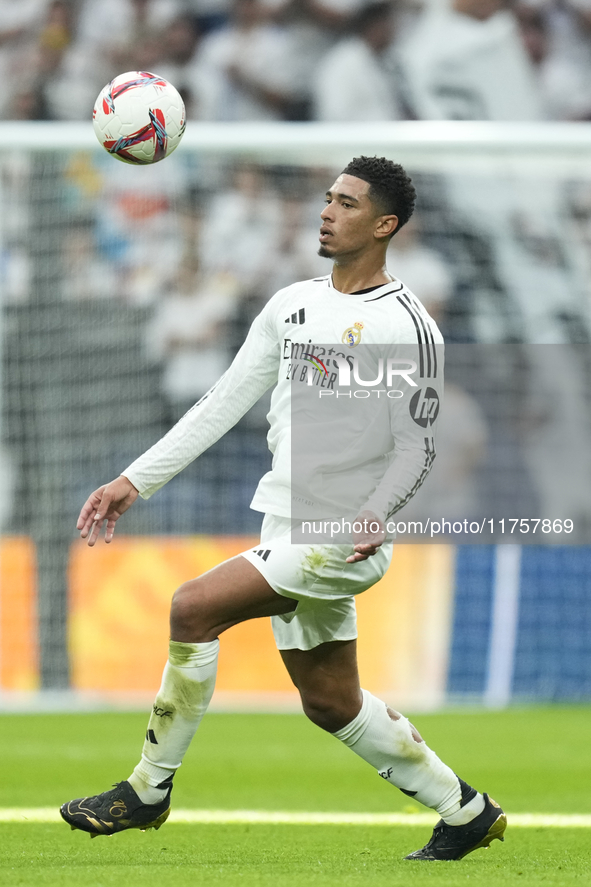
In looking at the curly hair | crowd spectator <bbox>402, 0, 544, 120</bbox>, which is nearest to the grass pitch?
the curly hair

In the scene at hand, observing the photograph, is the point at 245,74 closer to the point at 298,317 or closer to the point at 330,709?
the point at 298,317

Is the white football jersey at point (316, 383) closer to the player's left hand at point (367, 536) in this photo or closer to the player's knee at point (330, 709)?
the player's left hand at point (367, 536)

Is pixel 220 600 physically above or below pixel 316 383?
below

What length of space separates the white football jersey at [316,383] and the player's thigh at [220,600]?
0.26 metres

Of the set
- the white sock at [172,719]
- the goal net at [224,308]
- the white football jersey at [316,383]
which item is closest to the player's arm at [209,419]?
the white football jersey at [316,383]

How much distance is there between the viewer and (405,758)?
13.8 ft

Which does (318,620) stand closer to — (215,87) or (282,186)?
(282,186)

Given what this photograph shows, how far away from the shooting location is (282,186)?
386 inches

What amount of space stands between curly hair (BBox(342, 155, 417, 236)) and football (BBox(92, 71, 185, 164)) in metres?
1.11

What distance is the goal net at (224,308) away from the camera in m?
9.40

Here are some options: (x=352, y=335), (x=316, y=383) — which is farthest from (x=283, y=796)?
(x=352, y=335)

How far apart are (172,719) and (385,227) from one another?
5.55 feet

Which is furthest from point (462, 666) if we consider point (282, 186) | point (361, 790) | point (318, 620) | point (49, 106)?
point (49, 106)

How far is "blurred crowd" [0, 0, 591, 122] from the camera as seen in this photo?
1196 cm
